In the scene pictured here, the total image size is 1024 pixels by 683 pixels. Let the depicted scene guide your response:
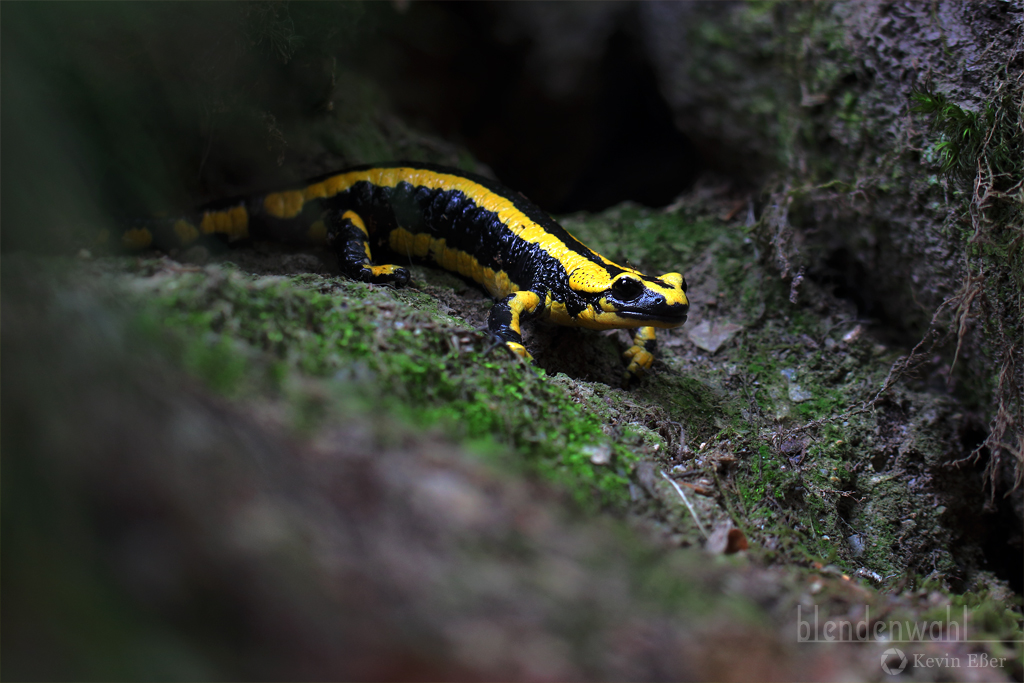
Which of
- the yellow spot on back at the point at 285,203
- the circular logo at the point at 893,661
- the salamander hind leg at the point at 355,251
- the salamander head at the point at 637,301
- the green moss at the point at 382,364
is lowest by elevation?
the circular logo at the point at 893,661

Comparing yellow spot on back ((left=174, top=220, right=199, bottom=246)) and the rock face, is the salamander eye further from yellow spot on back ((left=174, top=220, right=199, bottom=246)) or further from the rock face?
yellow spot on back ((left=174, top=220, right=199, bottom=246))

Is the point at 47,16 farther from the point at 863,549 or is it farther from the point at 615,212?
the point at 863,549

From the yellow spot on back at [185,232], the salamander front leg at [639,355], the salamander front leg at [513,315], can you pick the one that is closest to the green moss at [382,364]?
the salamander front leg at [513,315]

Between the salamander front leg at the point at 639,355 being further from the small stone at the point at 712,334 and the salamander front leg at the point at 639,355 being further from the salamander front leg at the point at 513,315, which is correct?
the salamander front leg at the point at 513,315

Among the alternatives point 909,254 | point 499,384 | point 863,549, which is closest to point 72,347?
point 499,384

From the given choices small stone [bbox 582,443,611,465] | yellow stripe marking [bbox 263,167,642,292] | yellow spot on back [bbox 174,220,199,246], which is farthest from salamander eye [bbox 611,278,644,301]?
yellow spot on back [bbox 174,220,199,246]

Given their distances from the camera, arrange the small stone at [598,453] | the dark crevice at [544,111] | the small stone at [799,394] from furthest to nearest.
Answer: the dark crevice at [544,111]
the small stone at [799,394]
the small stone at [598,453]

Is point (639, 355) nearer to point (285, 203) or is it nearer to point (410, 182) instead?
point (410, 182)
